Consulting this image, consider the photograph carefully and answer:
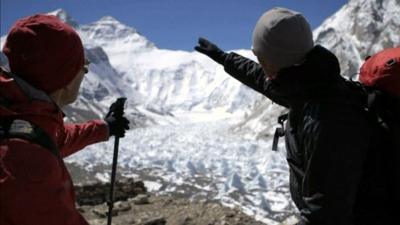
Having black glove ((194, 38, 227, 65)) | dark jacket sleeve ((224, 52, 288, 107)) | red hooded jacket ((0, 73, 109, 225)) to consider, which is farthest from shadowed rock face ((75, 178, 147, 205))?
red hooded jacket ((0, 73, 109, 225))

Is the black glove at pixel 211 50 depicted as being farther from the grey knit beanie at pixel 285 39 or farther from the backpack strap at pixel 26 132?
the backpack strap at pixel 26 132

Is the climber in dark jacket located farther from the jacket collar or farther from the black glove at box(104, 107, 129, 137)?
the black glove at box(104, 107, 129, 137)

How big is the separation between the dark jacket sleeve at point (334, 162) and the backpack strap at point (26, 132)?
0.92 meters

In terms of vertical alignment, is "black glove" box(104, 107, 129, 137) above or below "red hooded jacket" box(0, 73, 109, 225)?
below

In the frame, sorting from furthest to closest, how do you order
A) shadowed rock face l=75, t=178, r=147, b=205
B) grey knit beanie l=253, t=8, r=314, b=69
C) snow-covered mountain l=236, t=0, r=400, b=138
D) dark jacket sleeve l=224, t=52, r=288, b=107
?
snow-covered mountain l=236, t=0, r=400, b=138, shadowed rock face l=75, t=178, r=147, b=205, dark jacket sleeve l=224, t=52, r=288, b=107, grey knit beanie l=253, t=8, r=314, b=69

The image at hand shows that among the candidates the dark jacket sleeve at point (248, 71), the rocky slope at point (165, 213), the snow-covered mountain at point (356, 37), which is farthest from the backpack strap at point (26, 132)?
the snow-covered mountain at point (356, 37)

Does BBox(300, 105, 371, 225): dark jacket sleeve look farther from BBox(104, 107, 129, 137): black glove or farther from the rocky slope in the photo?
the rocky slope

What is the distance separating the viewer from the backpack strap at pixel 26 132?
1529mm

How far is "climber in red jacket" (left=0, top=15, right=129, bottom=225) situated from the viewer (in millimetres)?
1464

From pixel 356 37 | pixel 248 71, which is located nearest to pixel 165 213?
pixel 248 71

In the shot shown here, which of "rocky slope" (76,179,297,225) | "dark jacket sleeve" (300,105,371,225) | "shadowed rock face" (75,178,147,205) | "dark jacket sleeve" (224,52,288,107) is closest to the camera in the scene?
"dark jacket sleeve" (300,105,371,225)

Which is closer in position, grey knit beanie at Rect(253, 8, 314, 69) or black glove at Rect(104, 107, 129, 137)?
grey knit beanie at Rect(253, 8, 314, 69)

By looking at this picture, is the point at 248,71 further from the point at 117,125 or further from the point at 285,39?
the point at 117,125

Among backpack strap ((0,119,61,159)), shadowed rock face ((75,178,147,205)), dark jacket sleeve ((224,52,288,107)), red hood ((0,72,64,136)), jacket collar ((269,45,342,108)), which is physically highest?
jacket collar ((269,45,342,108))
